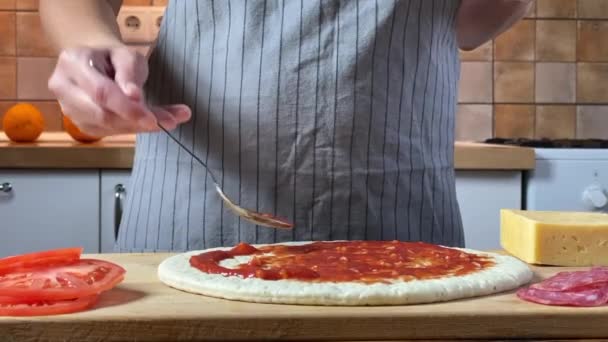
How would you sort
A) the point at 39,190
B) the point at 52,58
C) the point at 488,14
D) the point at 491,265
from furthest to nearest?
1. the point at 52,58
2. the point at 39,190
3. the point at 488,14
4. the point at 491,265

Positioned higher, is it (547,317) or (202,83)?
(202,83)

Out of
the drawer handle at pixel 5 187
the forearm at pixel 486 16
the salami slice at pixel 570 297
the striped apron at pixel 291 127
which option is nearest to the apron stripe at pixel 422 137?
the striped apron at pixel 291 127

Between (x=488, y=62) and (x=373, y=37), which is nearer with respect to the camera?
(x=373, y=37)

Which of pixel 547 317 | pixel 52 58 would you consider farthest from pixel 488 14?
pixel 52 58

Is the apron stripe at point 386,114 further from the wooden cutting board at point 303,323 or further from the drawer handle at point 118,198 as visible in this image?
the drawer handle at point 118,198

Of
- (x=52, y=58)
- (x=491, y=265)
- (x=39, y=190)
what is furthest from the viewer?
(x=52, y=58)

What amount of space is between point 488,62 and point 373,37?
1365 mm

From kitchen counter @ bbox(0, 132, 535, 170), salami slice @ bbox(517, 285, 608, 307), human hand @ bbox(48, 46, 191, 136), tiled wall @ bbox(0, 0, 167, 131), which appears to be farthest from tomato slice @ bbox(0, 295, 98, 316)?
tiled wall @ bbox(0, 0, 167, 131)

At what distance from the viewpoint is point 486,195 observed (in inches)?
75.2

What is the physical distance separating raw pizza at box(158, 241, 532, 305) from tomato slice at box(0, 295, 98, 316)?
0.35 ft

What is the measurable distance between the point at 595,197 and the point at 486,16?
695mm

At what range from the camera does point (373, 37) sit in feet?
3.87

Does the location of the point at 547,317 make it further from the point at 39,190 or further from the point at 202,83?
the point at 39,190

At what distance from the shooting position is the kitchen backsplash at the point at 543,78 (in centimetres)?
247
